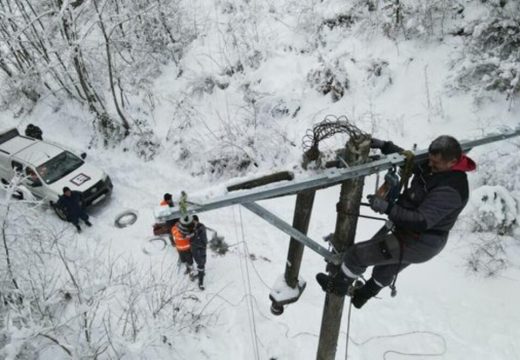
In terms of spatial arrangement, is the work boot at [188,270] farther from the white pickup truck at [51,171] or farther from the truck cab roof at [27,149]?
the truck cab roof at [27,149]

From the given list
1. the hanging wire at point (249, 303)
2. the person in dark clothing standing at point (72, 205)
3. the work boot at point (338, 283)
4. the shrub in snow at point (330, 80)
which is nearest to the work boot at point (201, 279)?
the hanging wire at point (249, 303)

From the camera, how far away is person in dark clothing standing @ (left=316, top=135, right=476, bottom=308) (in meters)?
3.15

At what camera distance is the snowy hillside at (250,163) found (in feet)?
21.2

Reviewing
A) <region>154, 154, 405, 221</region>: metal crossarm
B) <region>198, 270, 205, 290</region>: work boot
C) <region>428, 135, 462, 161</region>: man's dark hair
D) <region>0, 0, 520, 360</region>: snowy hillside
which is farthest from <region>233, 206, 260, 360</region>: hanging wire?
<region>428, 135, 462, 161</region>: man's dark hair

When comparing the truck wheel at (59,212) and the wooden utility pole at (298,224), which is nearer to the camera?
the wooden utility pole at (298,224)

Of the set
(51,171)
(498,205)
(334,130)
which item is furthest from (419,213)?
(51,171)

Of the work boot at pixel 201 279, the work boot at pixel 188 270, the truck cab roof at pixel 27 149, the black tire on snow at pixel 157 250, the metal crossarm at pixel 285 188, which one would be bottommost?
the metal crossarm at pixel 285 188

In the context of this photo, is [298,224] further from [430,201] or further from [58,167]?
[58,167]

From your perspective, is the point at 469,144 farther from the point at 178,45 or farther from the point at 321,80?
the point at 178,45

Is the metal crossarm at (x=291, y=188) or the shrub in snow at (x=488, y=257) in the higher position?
the shrub in snow at (x=488, y=257)

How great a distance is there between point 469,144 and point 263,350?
4.76 m

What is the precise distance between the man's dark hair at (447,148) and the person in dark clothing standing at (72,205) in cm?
835

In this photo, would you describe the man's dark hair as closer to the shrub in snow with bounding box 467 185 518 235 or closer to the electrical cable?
the electrical cable

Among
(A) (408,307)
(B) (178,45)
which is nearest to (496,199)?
(A) (408,307)
